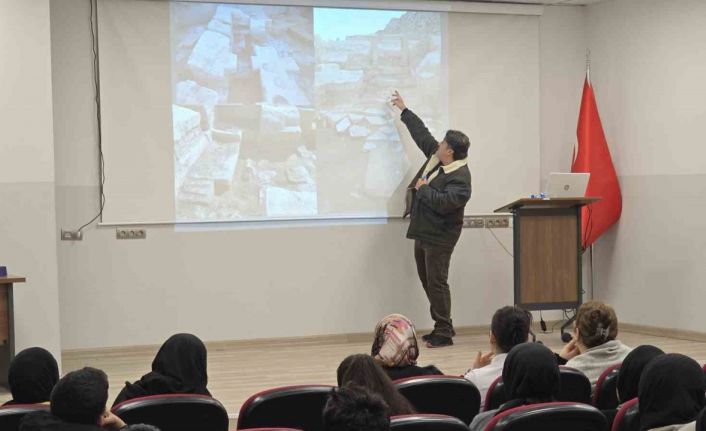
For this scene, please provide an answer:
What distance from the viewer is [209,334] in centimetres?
715

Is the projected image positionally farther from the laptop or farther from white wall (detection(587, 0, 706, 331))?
white wall (detection(587, 0, 706, 331))

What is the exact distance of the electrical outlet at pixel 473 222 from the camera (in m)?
7.79

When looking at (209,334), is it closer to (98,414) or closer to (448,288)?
(448,288)

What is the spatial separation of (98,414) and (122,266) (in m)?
4.48

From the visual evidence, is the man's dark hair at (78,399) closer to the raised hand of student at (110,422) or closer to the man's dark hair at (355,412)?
the raised hand of student at (110,422)

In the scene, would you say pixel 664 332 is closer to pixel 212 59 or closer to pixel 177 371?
pixel 212 59

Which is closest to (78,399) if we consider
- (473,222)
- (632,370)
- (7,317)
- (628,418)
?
(628,418)

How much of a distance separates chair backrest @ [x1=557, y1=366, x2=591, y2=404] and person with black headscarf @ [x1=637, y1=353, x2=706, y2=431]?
60cm

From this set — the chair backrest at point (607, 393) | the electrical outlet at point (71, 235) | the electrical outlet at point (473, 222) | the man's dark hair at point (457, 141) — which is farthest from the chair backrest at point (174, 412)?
the electrical outlet at point (473, 222)

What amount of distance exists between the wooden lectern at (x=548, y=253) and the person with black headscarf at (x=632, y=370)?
3802mm

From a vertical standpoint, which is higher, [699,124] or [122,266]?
[699,124]

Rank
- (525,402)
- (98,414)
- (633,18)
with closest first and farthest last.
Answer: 1. (98,414)
2. (525,402)
3. (633,18)

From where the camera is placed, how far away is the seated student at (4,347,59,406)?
323 cm

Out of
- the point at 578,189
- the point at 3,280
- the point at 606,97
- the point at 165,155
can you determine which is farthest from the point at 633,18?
the point at 3,280
